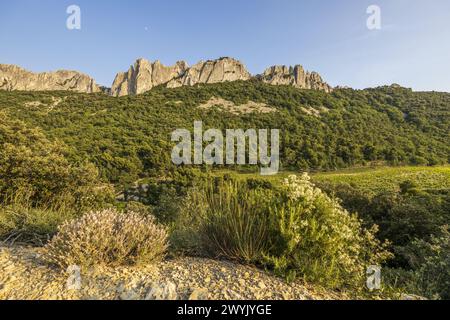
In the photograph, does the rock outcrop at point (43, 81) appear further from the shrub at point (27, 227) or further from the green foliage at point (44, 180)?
the shrub at point (27, 227)

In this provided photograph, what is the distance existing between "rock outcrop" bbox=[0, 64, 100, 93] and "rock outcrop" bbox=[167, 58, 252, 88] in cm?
2622

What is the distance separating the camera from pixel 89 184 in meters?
8.82

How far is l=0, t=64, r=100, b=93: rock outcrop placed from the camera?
7575cm

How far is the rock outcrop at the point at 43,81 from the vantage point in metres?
75.8

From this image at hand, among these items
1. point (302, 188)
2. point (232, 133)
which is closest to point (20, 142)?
point (302, 188)

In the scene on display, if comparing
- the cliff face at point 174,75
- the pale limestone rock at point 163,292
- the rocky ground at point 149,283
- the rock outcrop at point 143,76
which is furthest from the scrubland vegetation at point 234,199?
the cliff face at point 174,75

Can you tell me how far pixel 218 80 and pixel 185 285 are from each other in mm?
90639

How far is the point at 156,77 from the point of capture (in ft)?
291

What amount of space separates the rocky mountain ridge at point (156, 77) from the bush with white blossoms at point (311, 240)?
83.0 metres

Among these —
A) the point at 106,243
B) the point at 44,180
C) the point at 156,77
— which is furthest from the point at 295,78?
the point at 106,243

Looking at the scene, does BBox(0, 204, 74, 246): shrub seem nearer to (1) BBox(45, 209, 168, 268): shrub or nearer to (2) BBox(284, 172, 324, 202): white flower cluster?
(1) BBox(45, 209, 168, 268): shrub

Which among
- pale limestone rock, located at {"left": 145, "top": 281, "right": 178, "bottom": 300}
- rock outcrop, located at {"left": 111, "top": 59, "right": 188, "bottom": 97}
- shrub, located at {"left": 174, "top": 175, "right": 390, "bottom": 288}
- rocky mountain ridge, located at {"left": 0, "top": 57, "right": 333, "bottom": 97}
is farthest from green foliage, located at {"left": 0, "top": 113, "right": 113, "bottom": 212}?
rock outcrop, located at {"left": 111, "top": 59, "right": 188, "bottom": 97}

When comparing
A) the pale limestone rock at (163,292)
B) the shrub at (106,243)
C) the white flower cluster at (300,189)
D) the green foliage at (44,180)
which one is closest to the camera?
the pale limestone rock at (163,292)
